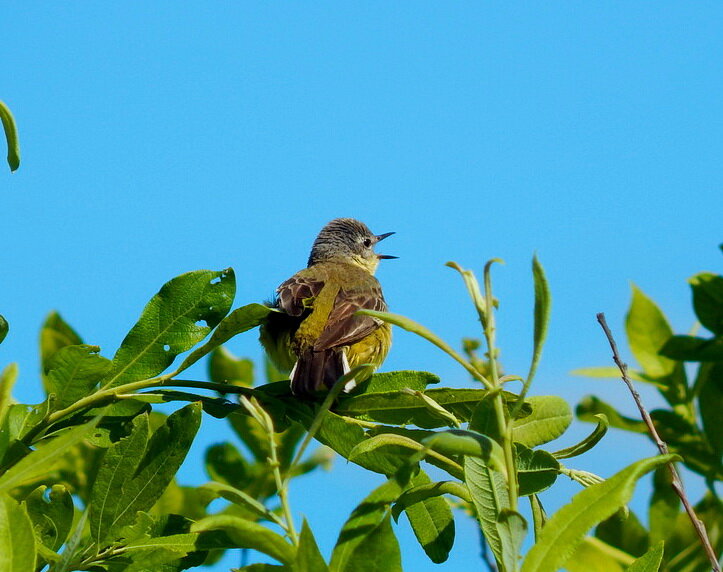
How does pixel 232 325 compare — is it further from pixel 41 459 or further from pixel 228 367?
pixel 228 367

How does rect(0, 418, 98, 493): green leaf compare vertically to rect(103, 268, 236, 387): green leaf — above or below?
below

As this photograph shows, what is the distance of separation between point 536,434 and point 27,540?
3.47 ft

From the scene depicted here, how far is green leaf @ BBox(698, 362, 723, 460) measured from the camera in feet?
11.4

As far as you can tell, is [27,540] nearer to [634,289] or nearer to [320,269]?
[634,289]

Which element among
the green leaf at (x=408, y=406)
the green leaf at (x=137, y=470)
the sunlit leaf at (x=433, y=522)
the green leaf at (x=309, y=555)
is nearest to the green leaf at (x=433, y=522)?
the sunlit leaf at (x=433, y=522)

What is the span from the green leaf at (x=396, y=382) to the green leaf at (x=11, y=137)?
3.54 ft

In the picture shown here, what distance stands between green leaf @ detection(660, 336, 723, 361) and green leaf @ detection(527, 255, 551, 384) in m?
2.19

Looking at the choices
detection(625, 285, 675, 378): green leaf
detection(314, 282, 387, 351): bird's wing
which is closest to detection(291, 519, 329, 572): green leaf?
detection(625, 285, 675, 378): green leaf

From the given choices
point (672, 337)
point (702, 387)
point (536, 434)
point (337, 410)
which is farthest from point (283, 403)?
point (702, 387)

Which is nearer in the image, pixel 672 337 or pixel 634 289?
pixel 672 337

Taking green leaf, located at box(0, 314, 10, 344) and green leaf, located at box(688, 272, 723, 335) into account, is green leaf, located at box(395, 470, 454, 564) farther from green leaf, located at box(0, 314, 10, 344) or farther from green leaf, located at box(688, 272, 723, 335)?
green leaf, located at box(688, 272, 723, 335)

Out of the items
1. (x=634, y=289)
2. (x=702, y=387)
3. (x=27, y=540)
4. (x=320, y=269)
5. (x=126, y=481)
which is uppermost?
(x=320, y=269)

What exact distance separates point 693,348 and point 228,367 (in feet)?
6.43

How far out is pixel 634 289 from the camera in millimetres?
3818
